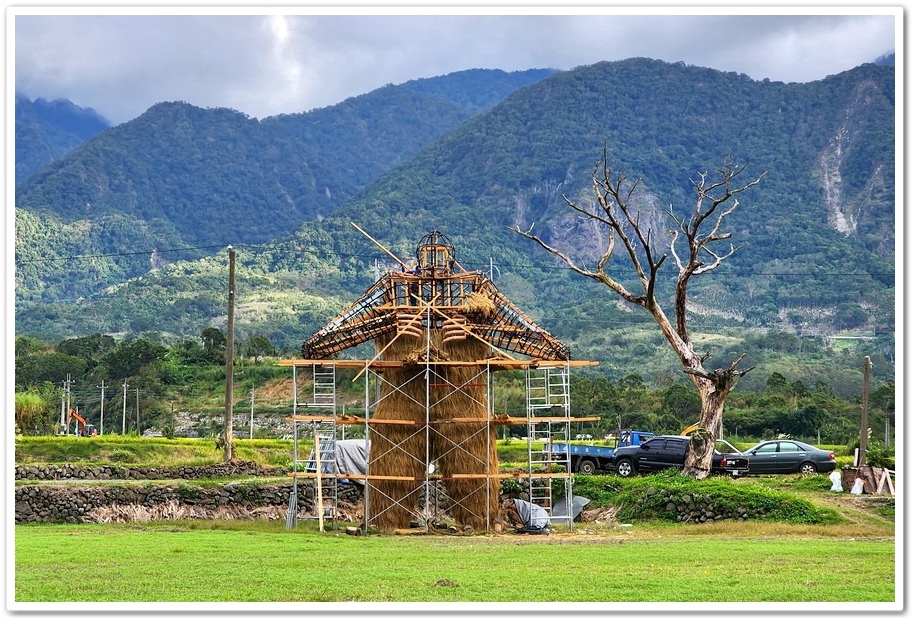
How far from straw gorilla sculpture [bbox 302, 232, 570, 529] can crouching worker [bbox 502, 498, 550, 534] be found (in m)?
0.72

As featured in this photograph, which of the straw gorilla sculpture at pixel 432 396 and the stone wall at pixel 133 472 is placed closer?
the straw gorilla sculpture at pixel 432 396

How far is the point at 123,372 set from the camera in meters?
77.2

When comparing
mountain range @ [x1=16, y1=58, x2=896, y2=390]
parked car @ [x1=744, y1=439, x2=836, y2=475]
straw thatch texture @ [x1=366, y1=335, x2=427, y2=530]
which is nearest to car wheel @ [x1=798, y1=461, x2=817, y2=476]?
parked car @ [x1=744, y1=439, x2=836, y2=475]

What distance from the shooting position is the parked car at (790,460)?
35.2 meters

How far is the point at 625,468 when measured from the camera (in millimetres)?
35625

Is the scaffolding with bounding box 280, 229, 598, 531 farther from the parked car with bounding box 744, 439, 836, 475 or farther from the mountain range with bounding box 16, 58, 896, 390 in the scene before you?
the mountain range with bounding box 16, 58, 896, 390

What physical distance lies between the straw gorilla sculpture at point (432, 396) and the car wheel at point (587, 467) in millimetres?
6967

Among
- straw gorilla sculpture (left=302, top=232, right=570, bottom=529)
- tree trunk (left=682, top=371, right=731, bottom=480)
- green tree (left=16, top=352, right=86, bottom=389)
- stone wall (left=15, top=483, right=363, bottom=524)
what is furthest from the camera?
green tree (left=16, top=352, right=86, bottom=389)

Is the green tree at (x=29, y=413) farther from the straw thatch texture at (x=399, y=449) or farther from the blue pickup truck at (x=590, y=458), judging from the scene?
the straw thatch texture at (x=399, y=449)

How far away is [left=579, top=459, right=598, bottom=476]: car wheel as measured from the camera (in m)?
35.8

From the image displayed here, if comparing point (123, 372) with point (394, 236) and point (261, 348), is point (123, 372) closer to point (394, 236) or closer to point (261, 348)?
point (261, 348)

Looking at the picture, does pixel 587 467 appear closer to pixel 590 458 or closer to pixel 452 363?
pixel 590 458

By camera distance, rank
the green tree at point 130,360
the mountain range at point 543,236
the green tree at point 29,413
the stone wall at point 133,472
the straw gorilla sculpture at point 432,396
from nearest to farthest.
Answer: the straw gorilla sculpture at point 432,396 < the stone wall at point 133,472 < the green tree at point 29,413 < the green tree at point 130,360 < the mountain range at point 543,236

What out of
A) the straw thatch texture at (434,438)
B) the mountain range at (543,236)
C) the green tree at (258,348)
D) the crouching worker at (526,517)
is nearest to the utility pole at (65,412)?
the green tree at (258,348)
